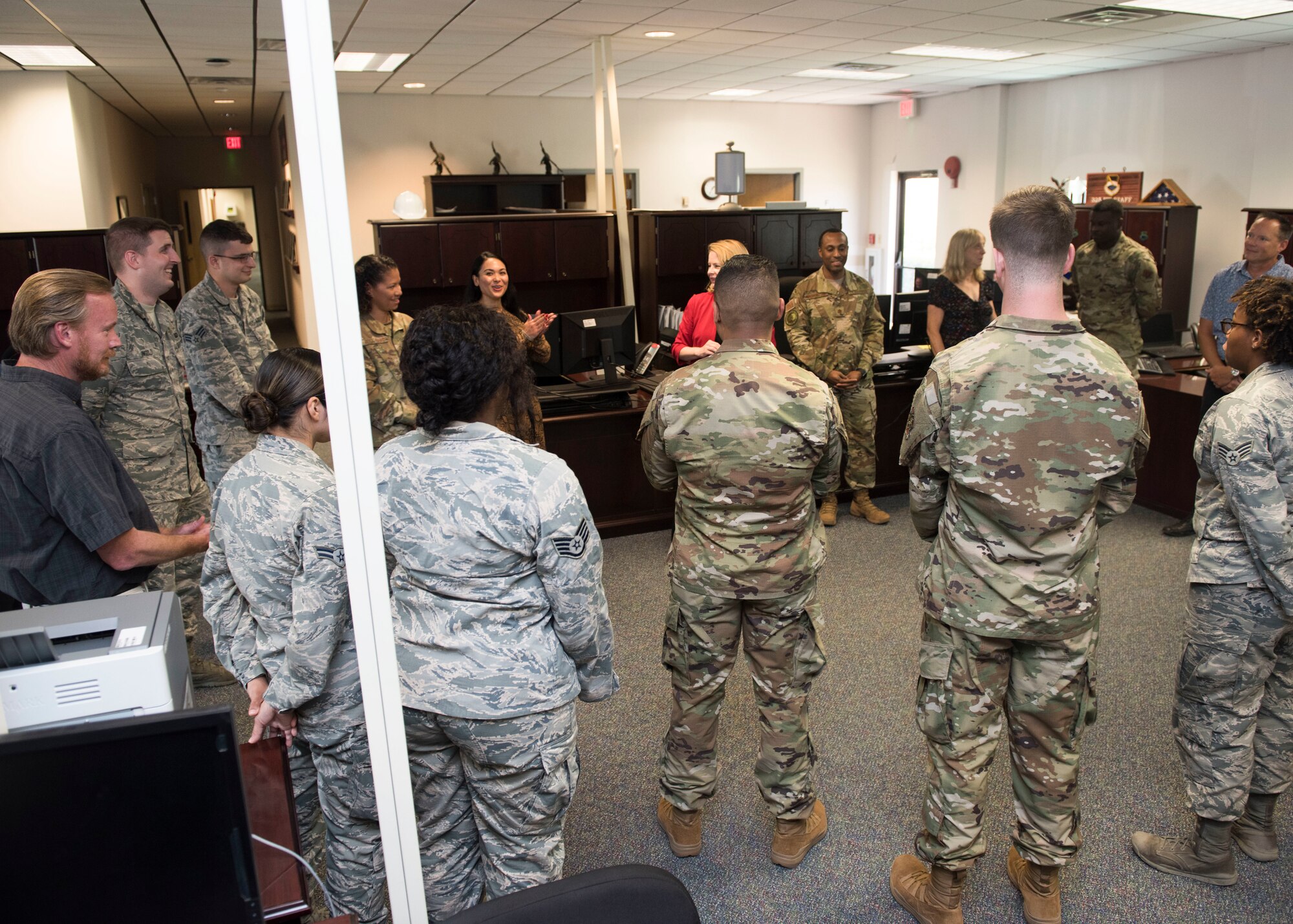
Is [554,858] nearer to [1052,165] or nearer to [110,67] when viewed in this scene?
[110,67]

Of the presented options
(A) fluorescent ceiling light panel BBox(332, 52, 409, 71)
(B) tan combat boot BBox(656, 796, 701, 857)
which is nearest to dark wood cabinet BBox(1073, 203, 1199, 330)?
(A) fluorescent ceiling light panel BBox(332, 52, 409, 71)

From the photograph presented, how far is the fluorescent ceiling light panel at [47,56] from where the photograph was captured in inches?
242

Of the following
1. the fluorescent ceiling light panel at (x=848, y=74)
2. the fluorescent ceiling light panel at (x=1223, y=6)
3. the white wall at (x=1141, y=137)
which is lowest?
the white wall at (x=1141, y=137)

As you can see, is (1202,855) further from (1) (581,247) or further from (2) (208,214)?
(2) (208,214)

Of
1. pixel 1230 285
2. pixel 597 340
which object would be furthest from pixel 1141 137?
pixel 597 340

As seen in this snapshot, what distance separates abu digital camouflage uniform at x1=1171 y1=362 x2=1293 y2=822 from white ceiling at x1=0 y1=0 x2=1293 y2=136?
4434 mm

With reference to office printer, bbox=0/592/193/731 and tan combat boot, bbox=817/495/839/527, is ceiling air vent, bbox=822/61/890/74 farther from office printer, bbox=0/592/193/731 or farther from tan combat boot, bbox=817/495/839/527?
office printer, bbox=0/592/193/731

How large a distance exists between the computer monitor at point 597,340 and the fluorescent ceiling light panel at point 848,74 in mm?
4920

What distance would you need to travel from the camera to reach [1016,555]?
1889 millimetres

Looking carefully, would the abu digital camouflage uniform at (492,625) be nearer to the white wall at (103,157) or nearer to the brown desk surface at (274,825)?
the brown desk surface at (274,825)

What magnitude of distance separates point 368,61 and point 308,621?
6.92 m

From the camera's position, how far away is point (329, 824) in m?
1.82

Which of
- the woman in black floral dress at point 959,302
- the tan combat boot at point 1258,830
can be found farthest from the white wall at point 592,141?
the tan combat boot at point 1258,830

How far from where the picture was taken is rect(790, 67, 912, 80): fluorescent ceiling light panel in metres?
8.62
